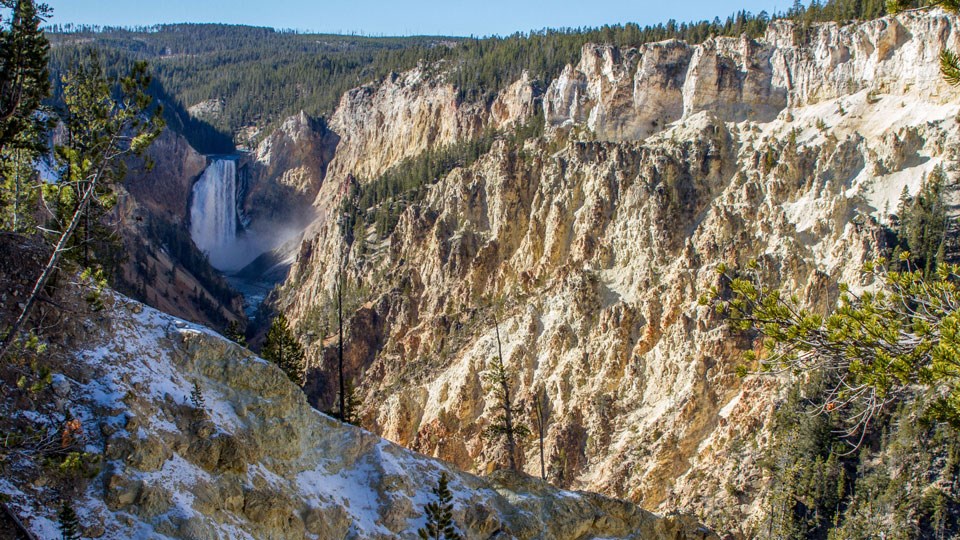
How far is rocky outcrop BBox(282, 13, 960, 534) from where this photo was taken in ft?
149

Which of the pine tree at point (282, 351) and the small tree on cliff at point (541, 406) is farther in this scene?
the small tree on cliff at point (541, 406)

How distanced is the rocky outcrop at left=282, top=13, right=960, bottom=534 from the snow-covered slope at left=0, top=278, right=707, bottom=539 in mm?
18745

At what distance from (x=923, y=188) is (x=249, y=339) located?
65191mm

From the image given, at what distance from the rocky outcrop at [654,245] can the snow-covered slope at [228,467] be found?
18.7 m

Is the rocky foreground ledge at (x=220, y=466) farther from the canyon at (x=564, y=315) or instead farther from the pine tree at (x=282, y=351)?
the pine tree at (x=282, y=351)

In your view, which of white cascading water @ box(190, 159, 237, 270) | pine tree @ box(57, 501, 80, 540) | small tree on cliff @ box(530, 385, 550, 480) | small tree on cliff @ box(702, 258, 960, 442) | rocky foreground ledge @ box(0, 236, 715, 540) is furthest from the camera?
white cascading water @ box(190, 159, 237, 270)

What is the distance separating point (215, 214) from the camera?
4830 inches

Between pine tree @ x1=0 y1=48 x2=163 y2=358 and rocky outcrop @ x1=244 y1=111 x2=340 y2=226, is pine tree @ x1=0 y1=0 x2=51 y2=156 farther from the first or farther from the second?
rocky outcrop @ x1=244 y1=111 x2=340 y2=226

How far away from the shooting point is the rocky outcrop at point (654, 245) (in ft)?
149

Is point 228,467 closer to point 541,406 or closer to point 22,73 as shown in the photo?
point 22,73

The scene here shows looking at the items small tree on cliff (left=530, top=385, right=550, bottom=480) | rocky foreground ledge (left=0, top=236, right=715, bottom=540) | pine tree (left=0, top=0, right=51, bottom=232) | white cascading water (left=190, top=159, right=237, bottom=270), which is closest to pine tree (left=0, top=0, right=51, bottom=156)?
pine tree (left=0, top=0, right=51, bottom=232)

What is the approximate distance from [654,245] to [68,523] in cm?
4422

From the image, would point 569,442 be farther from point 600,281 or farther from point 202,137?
point 202,137

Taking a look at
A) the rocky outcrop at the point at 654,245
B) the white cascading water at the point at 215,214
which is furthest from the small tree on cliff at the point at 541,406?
the white cascading water at the point at 215,214
